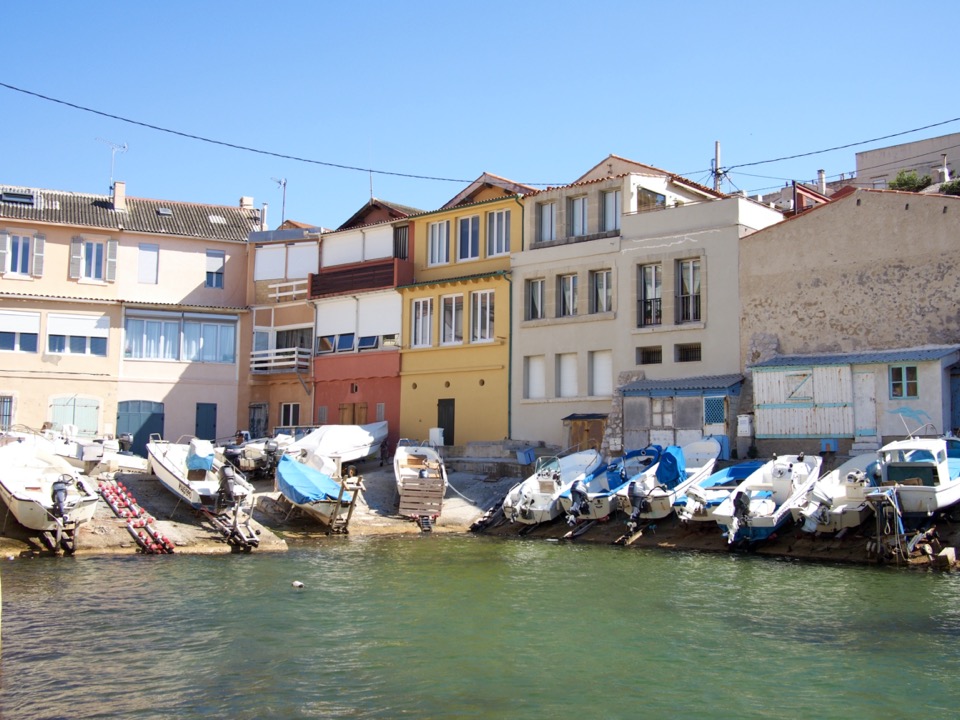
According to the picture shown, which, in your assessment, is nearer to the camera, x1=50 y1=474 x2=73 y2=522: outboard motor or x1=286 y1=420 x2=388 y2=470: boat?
x1=50 y1=474 x2=73 y2=522: outboard motor

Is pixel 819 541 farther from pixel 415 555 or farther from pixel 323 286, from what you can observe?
pixel 323 286

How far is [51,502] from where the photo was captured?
2339 cm

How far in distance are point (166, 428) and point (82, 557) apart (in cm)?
1982

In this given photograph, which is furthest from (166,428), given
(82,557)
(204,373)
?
(82,557)

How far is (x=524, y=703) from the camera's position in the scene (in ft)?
39.4

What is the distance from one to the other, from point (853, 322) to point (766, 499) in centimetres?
684

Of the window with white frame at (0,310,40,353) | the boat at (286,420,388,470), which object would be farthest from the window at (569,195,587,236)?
the window with white frame at (0,310,40,353)

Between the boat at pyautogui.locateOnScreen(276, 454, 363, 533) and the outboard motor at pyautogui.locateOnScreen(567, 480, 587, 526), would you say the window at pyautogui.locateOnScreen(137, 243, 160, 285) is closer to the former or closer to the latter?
the boat at pyautogui.locateOnScreen(276, 454, 363, 533)

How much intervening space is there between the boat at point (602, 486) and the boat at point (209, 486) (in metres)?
8.55

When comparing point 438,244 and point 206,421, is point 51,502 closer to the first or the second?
point 206,421

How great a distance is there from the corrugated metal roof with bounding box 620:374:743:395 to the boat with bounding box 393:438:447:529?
6.39 meters

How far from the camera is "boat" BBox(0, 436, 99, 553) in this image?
23.1 metres

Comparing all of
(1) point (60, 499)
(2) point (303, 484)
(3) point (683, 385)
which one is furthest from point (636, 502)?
(1) point (60, 499)

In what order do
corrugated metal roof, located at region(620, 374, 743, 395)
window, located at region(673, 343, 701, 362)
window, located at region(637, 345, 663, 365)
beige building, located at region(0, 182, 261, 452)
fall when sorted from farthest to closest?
1. beige building, located at region(0, 182, 261, 452)
2. window, located at region(637, 345, 663, 365)
3. window, located at region(673, 343, 701, 362)
4. corrugated metal roof, located at region(620, 374, 743, 395)
